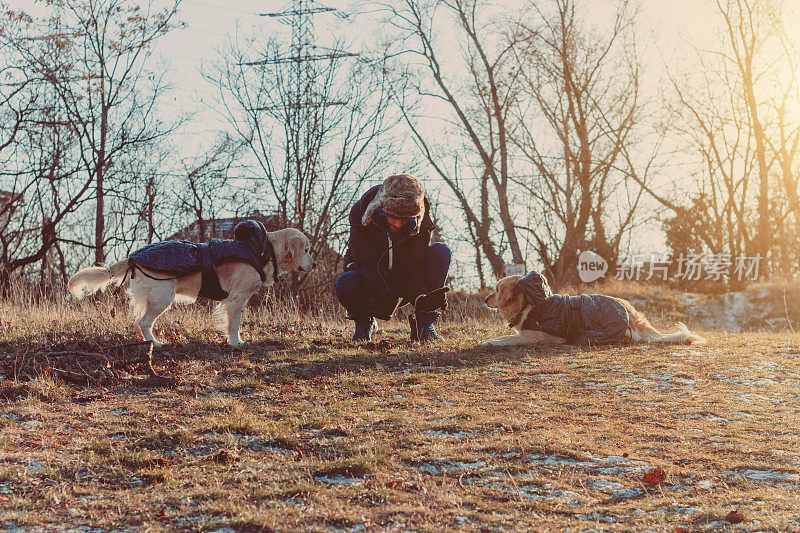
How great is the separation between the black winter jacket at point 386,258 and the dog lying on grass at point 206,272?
0.62 meters

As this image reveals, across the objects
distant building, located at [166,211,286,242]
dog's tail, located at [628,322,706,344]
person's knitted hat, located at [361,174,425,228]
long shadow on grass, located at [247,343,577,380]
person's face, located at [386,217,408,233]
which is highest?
distant building, located at [166,211,286,242]

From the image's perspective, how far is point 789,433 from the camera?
3848mm

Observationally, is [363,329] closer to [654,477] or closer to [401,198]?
[401,198]

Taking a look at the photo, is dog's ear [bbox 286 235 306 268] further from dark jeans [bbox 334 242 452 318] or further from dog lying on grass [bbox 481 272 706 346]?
dog lying on grass [bbox 481 272 706 346]

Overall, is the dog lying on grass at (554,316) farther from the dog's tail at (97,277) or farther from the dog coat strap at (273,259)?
the dog's tail at (97,277)

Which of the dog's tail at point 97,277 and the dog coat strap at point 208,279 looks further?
the dog coat strap at point 208,279

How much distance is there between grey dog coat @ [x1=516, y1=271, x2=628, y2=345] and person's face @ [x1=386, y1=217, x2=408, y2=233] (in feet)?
5.37

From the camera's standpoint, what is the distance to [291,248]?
675cm

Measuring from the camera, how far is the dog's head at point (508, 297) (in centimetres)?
701

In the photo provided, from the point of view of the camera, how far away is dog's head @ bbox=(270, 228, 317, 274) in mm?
6754

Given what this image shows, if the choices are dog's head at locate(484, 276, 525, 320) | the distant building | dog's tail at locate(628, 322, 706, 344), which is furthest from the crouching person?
the distant building

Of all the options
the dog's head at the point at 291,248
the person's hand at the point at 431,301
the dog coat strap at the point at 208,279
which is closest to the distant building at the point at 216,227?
the dog's head at the point at 291,248

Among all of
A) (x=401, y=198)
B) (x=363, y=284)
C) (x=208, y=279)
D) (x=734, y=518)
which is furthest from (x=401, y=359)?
(x=734, y=518)

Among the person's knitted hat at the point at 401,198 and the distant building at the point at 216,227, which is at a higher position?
the distant building at the point at 216,227
